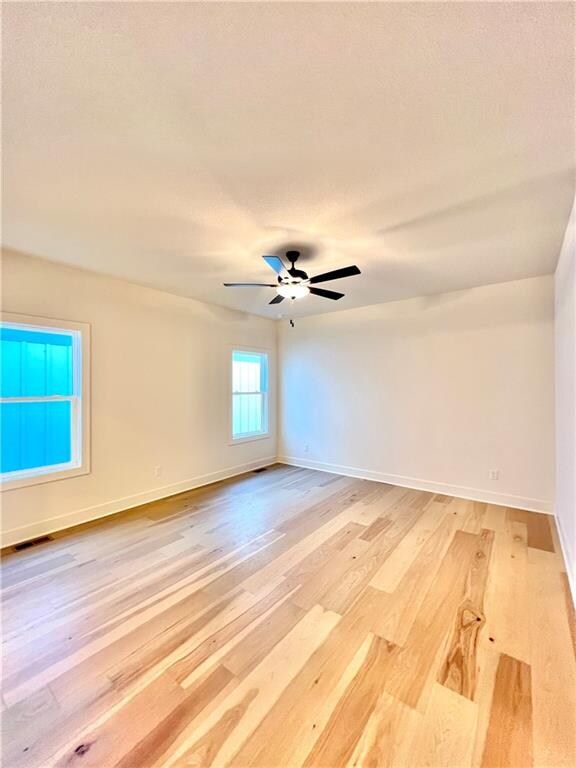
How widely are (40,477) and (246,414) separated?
295cm

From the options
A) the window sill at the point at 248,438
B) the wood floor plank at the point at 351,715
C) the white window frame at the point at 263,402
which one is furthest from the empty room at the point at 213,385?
the window sill at the point at 248,438

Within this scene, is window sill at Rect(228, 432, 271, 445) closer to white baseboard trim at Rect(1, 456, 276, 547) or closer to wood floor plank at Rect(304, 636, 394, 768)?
white baseboard trim at Rect(1, 456, 276, 547)

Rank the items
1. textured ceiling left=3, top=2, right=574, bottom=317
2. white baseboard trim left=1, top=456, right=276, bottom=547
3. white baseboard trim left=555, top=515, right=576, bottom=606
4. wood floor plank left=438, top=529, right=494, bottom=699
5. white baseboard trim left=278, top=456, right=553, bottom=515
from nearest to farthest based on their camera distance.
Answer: textured ceiling left=3, top=2, right=574, bottom=317, wood floor plank left=438, top=529, right=494, bottom=699, white baseboard trim left=555, top=515, right=576, bottom=606, white baseboard trim left=1, top=456, right=276, bottom=547, white baseboard trim left=278, top=456, right=553, bottom=515

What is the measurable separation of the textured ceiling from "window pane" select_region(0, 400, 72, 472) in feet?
5.22

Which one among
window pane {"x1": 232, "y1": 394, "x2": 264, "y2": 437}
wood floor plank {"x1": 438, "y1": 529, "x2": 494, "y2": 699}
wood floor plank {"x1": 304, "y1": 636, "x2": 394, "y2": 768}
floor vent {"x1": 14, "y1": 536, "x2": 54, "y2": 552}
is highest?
window pane {"x1": 232, "y1": 394, "x2": 264, "y2": 437}

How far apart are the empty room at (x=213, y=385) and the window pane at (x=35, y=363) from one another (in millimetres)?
26

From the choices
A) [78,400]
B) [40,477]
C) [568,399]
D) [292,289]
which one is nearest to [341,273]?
[292,289]

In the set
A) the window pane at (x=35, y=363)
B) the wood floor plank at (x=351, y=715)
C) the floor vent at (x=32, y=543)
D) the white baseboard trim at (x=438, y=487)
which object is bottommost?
the floor vent at (x=32, y=543)

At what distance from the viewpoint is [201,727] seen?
4.30 feet

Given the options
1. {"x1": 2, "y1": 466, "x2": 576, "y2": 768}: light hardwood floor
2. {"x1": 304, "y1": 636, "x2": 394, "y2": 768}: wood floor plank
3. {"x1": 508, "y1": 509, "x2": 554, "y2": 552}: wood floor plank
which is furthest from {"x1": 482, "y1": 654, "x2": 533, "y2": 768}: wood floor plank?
{"x1": 508, "y1": 509, "x2": 554, "y2": 552}: wood floor plank

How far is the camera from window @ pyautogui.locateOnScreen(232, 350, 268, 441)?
5266mm

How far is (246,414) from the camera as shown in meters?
5.46

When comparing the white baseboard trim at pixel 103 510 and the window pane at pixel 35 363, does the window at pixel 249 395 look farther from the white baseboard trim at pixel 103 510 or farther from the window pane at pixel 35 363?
the window pane at pixel 35 363

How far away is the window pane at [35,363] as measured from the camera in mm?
3037
